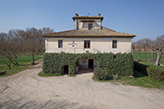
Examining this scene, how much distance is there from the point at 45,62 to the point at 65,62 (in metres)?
3.14

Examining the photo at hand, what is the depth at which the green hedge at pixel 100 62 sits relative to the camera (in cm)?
1423

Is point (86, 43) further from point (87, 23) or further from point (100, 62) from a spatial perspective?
point (87, 23)

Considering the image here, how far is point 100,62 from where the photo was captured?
47.5 ft

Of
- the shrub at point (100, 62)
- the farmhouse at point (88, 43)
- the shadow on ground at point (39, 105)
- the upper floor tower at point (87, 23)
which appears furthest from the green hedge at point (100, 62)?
the shadow on ground at point (39, 105)

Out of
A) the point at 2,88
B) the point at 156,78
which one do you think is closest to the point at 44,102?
the point at 2,88

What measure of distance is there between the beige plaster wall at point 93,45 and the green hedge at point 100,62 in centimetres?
74

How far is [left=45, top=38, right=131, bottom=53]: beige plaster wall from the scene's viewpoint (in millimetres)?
14789

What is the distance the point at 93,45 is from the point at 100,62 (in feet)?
9.43

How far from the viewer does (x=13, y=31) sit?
64625mm

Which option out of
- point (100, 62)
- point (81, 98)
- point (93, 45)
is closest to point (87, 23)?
point (93, 45)

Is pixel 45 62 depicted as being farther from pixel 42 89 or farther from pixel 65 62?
pixel 42 89

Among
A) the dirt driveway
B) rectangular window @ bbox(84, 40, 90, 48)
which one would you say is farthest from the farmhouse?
the dirt driveway

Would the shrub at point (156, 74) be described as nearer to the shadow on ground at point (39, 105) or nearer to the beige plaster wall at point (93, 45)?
the beige plaster wall at point (93, 45)

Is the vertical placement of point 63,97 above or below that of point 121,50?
below
